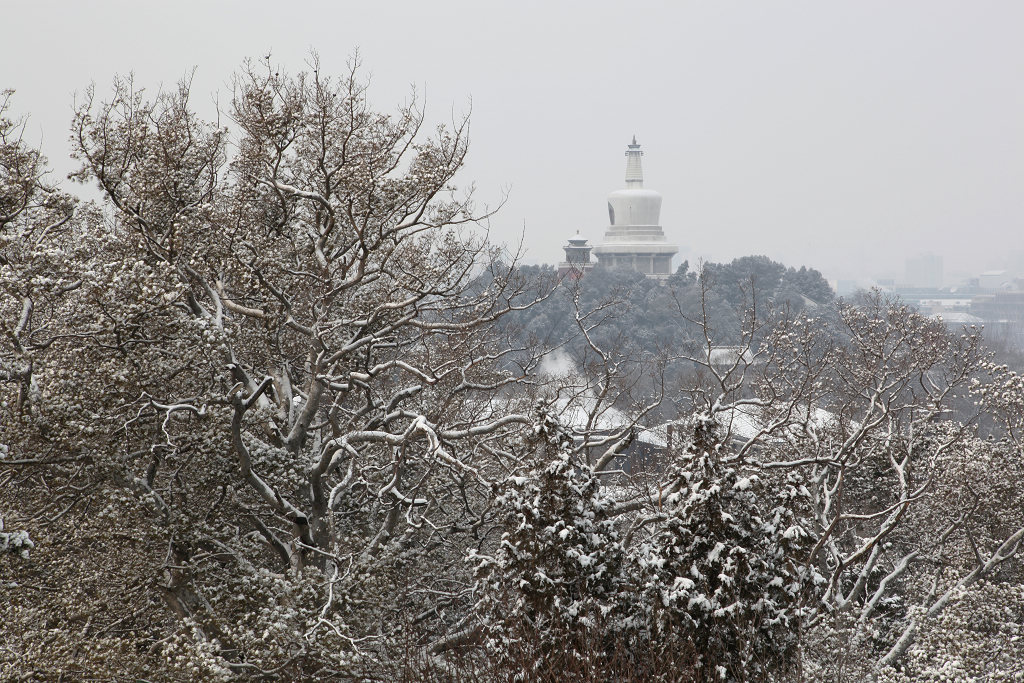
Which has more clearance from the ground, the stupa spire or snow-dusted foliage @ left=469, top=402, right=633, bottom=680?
the stupa spire

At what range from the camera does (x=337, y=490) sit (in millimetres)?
11695

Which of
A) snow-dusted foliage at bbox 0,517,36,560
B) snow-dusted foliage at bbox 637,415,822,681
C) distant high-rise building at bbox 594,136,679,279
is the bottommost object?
snow-dusted foliage at bbox 637,415,822,681

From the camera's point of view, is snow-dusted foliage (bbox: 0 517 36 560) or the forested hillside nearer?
snow-dusted foliage (bbox: 0 517 36 560)

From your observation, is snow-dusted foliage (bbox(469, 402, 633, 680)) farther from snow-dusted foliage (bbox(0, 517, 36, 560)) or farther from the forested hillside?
snow-dusted foliage (bbox(0, 517, 36, 560))

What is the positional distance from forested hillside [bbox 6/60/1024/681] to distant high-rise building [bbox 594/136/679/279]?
8045 centimetres

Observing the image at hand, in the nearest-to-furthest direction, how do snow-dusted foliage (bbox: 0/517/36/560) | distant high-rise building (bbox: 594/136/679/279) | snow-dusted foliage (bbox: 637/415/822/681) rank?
snow-dusted foliage (bbox: 0/517/36/560), snow-dusted foliage (bbox: 637/415/822/681), distant high-rise building (bbox: 594/136/679/279)

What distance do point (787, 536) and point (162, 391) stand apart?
753 cm

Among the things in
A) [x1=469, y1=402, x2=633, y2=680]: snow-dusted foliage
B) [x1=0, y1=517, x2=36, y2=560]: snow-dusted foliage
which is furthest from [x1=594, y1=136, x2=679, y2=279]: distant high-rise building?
[x1=0, y1=517, x2=36, y2=560]: snow-dusted foliage

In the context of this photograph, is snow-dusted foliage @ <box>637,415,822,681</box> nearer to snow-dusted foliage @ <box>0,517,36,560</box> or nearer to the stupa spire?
snow-dusted foliage @ <box>0,517,36,560</box>

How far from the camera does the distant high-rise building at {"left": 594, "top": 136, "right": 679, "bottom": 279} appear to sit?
96.8m

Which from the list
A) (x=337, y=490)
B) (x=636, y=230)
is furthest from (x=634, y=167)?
(x=337, y=490)

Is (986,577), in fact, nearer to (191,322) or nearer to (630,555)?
(630,555)

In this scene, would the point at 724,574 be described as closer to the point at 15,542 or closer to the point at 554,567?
the point at 554,567

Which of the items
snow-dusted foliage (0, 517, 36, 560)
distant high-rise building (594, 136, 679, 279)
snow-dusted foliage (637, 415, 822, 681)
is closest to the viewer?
snow-dusted foliage (0, 517, 36, 560)
